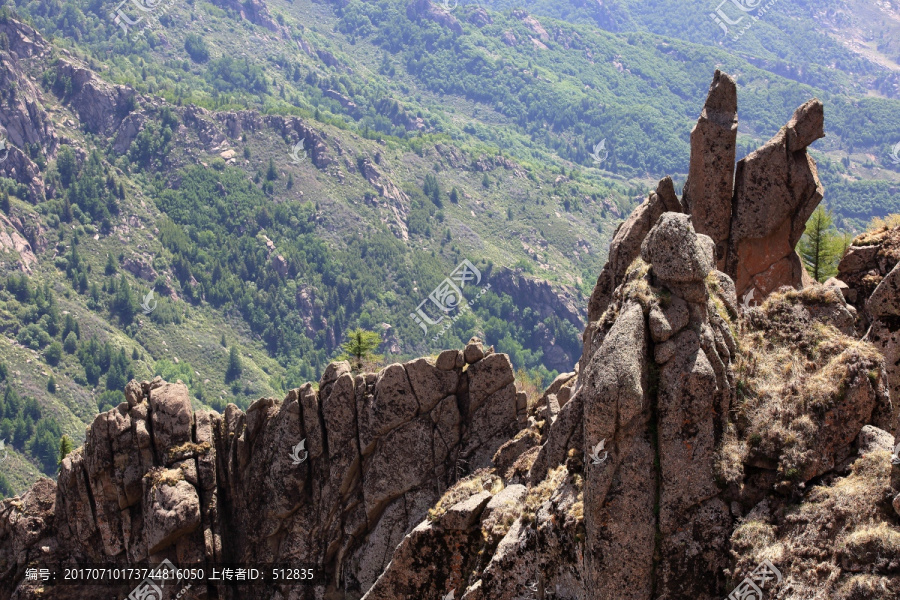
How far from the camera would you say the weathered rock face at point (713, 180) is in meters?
48.6

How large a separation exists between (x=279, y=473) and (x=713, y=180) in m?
27.0

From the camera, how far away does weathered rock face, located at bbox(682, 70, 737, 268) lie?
160 feet

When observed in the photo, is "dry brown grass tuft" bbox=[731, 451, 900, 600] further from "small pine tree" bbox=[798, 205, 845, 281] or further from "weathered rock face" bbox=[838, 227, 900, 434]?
"small pine tree" bbox=[798, 205, 845, 281]

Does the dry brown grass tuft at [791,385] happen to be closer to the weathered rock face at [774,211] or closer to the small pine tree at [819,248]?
the weathered rock face at [774,211]

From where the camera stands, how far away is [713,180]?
4869 centimetres

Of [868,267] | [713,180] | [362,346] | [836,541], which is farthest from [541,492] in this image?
[362,346]

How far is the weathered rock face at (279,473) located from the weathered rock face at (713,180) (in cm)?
1257

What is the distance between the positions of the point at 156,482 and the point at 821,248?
46.0 m

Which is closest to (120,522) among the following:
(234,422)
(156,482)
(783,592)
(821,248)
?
(156,482)

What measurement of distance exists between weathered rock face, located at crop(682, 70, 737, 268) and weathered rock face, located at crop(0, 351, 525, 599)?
12570mm

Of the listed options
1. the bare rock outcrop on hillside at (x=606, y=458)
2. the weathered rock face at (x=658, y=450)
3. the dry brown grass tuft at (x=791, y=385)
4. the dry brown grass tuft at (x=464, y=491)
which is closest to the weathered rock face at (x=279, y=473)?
the bare rock outcrop on hillside at (x=606, y=458)

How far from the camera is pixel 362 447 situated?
5534 centimetres

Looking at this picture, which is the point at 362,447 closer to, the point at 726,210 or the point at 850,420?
the point at 726,210

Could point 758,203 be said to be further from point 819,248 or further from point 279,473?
point 279,473
